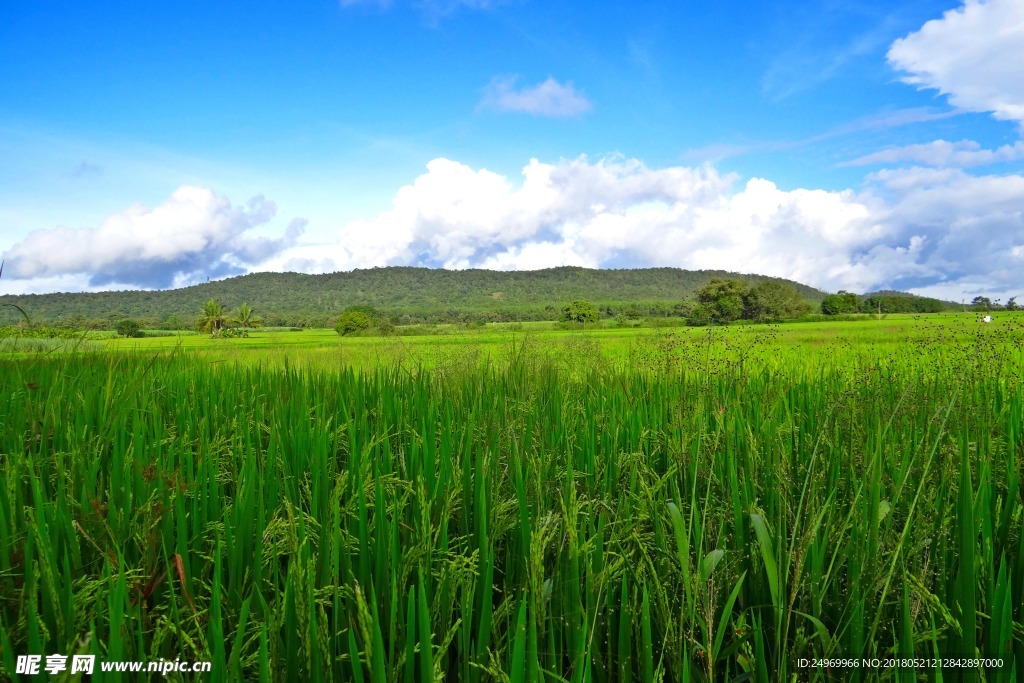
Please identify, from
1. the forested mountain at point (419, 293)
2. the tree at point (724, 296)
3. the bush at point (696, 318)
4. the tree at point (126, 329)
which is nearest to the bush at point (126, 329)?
the tree at point (126, 329)

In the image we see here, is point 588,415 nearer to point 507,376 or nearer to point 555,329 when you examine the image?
point 507,376

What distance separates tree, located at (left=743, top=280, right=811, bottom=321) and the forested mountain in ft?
27.3

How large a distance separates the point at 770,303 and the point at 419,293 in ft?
187

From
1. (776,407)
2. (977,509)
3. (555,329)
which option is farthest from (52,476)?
(555,329)

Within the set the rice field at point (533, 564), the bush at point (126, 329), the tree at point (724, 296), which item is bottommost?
the rice field at point (533, 564)

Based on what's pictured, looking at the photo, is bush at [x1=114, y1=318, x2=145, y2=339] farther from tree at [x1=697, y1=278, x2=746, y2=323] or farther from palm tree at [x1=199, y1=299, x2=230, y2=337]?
tree at [x1=697, y1=278, x2=746, y2=323]

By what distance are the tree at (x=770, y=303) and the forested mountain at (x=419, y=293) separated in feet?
27.3

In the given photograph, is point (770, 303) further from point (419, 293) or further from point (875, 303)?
point (419, 293)

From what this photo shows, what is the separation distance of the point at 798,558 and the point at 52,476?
122 inches

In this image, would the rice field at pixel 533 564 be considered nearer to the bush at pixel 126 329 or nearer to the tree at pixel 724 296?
the bush at pixel 126 329

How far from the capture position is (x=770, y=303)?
5719 centimetres

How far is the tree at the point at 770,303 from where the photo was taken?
55406mm

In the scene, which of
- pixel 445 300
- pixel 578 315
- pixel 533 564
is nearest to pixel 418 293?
pixel 445 300

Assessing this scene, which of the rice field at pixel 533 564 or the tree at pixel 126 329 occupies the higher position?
the tree at pixel 126 329
